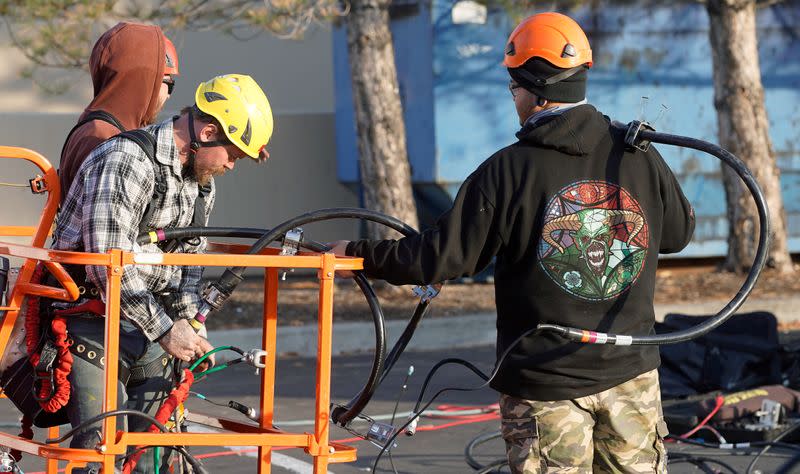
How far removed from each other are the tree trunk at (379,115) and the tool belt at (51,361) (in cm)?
735

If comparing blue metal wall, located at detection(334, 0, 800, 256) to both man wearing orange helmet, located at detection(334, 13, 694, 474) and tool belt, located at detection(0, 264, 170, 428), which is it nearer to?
man wearing orange helmet, located at detection(334, 13, 694, 474)

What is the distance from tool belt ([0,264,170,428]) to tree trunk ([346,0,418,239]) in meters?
7.35

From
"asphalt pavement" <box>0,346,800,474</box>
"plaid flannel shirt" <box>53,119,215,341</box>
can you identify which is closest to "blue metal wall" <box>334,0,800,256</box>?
"asphalt pavement" <box>0,346,800,474</box>

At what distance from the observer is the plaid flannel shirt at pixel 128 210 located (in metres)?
3.83

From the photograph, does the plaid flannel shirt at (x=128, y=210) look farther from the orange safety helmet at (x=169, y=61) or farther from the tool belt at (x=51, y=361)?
the orange safety helmet at (x=169, y=61)

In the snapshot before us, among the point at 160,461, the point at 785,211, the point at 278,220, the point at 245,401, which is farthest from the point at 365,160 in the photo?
the point at 160,461

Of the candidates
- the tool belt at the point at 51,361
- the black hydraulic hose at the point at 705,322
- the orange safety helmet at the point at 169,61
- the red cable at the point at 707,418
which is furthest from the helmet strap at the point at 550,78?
the red cable at the point at 707,418

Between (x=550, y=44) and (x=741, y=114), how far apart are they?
9.26 meters

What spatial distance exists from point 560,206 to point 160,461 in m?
1.82

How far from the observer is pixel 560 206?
3.60 metres

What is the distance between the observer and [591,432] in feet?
12.2

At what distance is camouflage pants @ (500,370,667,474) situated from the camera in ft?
11.9

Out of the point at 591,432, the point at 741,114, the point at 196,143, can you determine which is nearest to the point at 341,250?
the point at 196,143

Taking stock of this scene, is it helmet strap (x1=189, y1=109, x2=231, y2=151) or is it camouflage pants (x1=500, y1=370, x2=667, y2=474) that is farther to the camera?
helmet strap (x1=189, y1=109, x2=231, y2=151)
